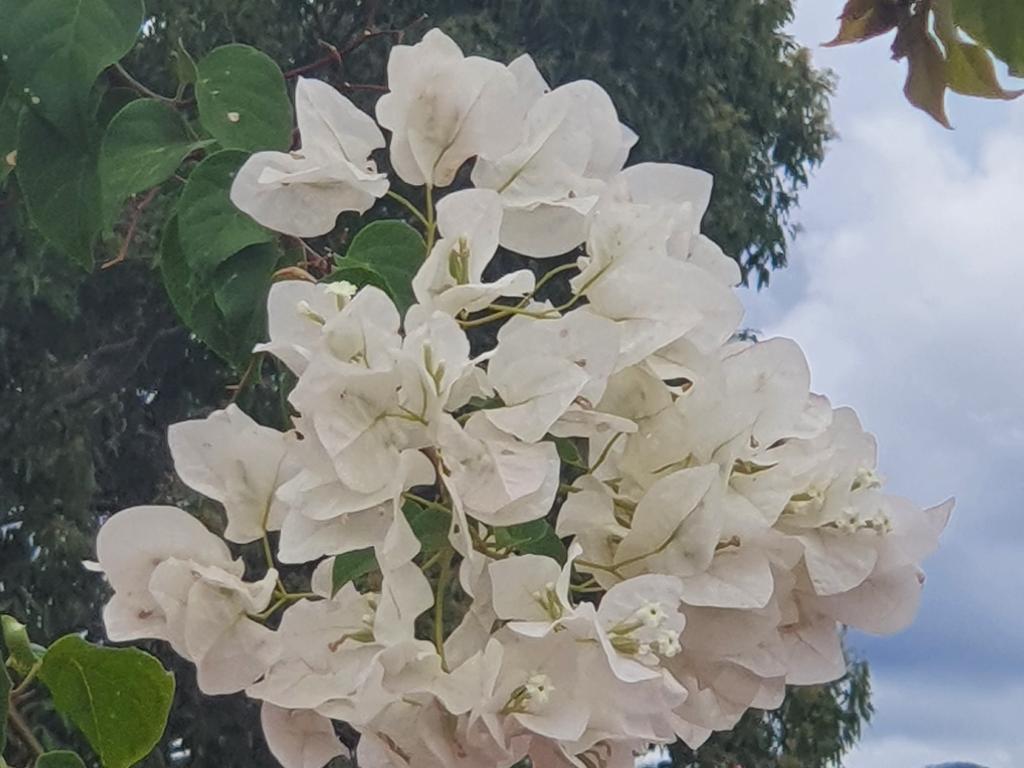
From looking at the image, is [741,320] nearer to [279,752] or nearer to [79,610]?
[279,752]

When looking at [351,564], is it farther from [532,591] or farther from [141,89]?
[141,89]

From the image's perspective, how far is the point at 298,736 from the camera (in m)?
0.25

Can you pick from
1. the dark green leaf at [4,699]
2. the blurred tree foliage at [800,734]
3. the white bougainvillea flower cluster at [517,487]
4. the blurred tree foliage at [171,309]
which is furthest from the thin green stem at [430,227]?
the blurred tree foliage at [800,734]

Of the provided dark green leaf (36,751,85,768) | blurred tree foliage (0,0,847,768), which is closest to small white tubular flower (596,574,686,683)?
dark green leaf (36,751,85,768)

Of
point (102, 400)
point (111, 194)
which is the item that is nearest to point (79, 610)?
point (102, 400)

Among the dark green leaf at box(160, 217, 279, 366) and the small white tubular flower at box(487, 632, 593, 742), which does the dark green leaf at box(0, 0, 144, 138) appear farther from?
the small white tubular flower at box(487, 632, 593, 742)

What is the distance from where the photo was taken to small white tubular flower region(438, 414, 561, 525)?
0.22 m

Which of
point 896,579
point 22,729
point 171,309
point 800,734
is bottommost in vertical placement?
point 800,734

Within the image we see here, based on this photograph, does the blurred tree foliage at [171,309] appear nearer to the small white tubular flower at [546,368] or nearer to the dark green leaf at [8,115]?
the dark green leaf at [8,115]

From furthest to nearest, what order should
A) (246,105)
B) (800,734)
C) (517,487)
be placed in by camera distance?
1. (800,734)
2. (246,105)
3. (517,487)

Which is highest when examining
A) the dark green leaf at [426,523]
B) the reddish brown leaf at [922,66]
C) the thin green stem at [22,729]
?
the reddish brown leaf at [922,66]

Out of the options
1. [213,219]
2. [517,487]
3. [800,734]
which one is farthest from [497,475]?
[800,734]

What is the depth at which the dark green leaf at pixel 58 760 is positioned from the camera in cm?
26

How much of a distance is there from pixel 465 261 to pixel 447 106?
4 centimetres
